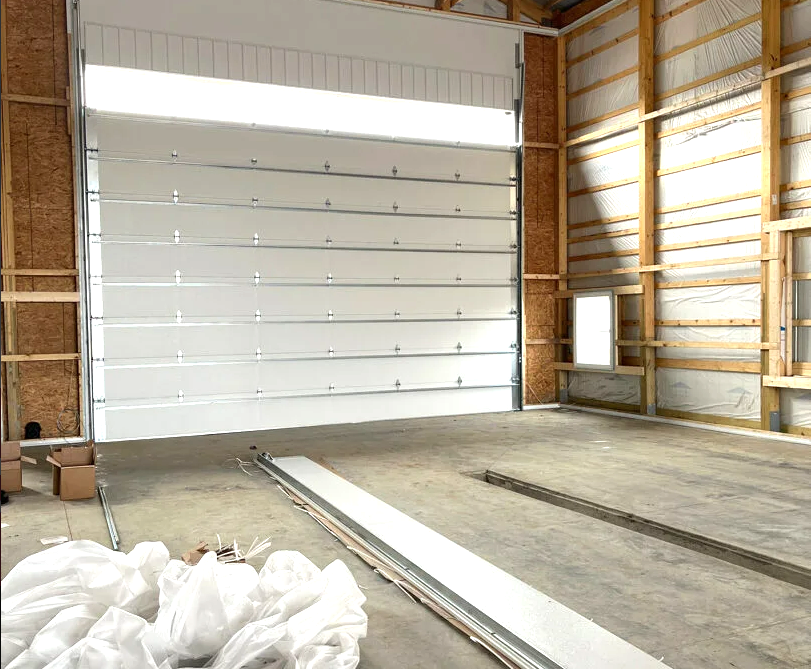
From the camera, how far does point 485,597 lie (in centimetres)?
357

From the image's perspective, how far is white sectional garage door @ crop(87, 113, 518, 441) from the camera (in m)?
9.29

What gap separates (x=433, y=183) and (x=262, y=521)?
6.87m

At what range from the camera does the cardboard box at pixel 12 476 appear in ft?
19.9

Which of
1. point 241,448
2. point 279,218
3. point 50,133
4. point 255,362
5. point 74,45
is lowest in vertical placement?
point 241,448

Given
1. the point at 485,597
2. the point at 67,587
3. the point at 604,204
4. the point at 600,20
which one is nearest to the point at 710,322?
the point at 604,204

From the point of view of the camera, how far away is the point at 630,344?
10289 mm

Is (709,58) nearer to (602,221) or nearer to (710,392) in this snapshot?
(602,221)

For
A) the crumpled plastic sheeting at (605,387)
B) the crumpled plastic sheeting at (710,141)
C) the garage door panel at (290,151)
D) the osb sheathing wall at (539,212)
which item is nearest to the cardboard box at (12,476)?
the garage door panel at (290,151)

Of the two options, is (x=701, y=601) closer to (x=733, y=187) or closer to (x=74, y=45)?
(x=733, y=187)

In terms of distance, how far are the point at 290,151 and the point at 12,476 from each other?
5609mm

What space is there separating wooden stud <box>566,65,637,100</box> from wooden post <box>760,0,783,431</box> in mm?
2224

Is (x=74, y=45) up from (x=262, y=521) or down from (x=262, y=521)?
up

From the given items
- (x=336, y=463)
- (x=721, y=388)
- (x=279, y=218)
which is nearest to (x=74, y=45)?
(x=279, y=218)

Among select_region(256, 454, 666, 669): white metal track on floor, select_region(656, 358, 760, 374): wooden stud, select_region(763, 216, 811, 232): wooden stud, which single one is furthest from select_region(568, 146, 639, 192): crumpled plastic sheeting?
select_region(256, 454, 666, 669): white metal track on floor
